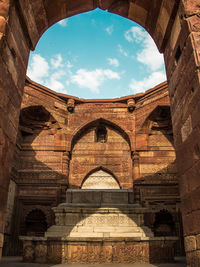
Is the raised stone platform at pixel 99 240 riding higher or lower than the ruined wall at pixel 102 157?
lower

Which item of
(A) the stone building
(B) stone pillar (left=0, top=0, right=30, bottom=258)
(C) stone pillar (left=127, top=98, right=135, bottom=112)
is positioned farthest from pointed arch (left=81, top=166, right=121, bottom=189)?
(B) stone pillar (left=0, top=0, right=30, bottom=258)

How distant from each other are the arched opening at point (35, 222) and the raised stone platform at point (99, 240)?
557 centimetres

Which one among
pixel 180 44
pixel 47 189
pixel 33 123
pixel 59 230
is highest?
pixel 33 123

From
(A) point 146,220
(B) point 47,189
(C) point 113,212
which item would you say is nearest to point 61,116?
(B) point 47,189

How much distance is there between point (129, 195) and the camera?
7.00 meters

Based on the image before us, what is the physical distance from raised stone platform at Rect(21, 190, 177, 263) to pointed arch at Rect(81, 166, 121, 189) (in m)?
5.47

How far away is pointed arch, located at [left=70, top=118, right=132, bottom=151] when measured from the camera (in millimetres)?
12047

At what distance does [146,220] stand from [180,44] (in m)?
8.03

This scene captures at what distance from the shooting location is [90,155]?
39.3 feet

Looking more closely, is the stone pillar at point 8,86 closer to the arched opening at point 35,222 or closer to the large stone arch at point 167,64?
the large stone arch at point 167,64

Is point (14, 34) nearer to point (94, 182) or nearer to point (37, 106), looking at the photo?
point (37, 106)

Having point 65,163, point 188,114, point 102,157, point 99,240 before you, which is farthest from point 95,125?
point 188,114

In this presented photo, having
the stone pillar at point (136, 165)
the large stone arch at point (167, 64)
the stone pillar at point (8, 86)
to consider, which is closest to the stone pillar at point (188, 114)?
the large stone arch at point (167, 64)

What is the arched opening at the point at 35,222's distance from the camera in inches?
427
